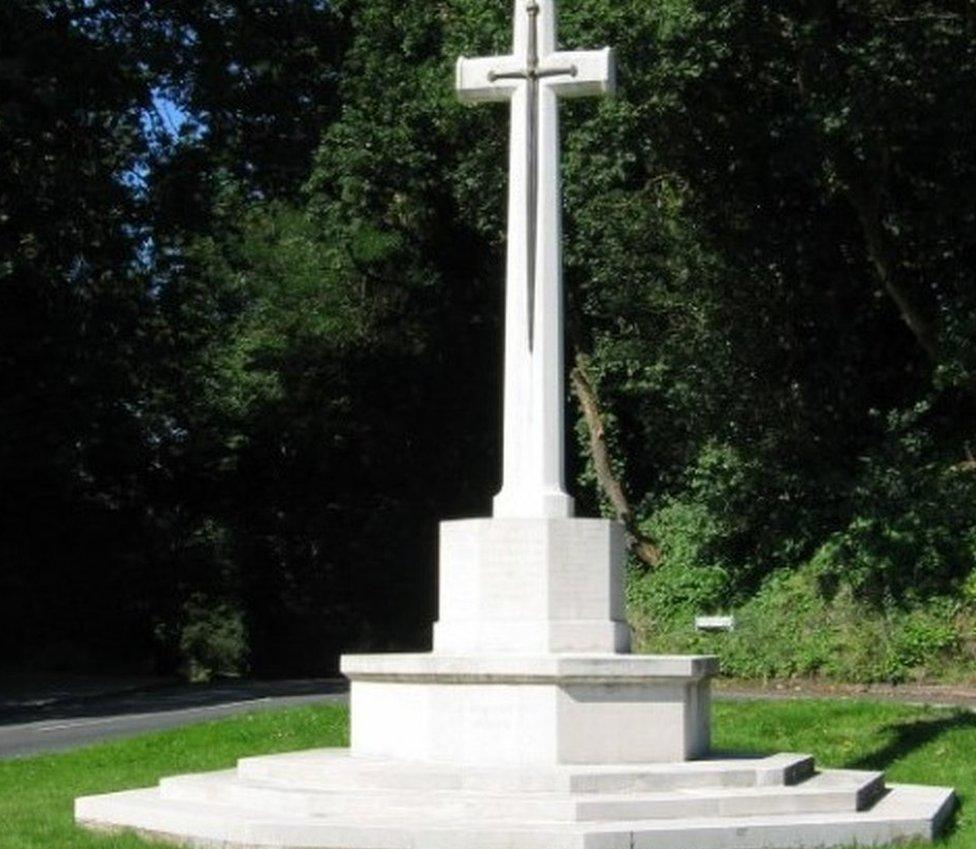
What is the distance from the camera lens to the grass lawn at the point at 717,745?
16078 millimetres

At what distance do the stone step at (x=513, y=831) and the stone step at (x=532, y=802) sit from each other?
0.11m

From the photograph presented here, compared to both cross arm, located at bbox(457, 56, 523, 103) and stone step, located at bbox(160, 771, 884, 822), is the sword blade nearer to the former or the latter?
cross arm, located at bbox(457, 56, 523, 103)

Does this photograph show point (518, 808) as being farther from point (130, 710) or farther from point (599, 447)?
point (599, 447)

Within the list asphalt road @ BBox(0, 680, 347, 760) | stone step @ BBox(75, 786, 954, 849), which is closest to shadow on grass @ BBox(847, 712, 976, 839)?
stone step @ BBox(75, 786, 954, 849)

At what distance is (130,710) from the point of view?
27031 mm

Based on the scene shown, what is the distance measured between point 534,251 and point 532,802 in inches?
166

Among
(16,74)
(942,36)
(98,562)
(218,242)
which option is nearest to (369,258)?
(218,242)

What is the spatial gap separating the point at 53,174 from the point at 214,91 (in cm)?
350

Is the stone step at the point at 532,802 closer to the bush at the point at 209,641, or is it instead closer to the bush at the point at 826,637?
the bush at the point at 826,637

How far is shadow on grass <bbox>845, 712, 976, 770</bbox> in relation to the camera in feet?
54.7

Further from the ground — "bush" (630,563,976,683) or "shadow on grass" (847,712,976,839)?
"bush" (630,563,976,683)

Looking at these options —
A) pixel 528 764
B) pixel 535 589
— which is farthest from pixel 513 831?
pixel 535 589

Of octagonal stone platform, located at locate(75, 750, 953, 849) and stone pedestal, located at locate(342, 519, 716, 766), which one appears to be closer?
octagonal stone platform, located at locate(75, 750, 953, 849)

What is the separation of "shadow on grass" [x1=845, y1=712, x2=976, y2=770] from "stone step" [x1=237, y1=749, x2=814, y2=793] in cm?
353
